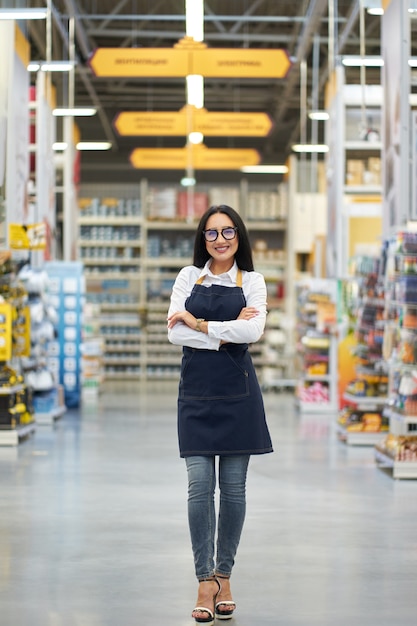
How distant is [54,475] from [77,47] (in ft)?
44.9

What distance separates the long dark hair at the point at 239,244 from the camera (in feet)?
15.0

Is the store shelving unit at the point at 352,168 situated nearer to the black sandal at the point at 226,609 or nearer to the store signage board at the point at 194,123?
the store signage board at the point at 194,123

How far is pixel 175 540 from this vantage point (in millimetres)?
6004

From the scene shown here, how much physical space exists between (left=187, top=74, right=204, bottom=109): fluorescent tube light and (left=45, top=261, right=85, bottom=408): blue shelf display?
270 centimetres

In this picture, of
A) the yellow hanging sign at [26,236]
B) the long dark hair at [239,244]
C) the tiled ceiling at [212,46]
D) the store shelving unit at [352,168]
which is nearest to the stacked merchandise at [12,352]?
the yellow hanging sign at [26,236]

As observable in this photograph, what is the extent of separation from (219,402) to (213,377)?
96mm

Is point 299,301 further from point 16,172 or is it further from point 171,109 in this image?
point 171,109

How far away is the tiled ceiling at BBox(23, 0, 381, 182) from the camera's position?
18.2 meters

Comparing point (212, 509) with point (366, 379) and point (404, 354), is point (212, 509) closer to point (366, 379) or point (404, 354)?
point (404, 354)

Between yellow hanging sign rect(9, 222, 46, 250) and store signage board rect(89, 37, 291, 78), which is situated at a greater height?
store signage board rect(89, 37, 291, 78)

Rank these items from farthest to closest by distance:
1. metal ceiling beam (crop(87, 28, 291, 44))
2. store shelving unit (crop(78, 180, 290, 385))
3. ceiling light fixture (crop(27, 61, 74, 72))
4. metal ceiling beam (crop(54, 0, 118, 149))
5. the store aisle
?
store shelving unit (crop(78, 180, 290, 385)) < metal ceiling beam (crop(87, 28, 291, 44)) < metal ceiling beam (crop(54, 0, 118, 149)) < ceiling light fixture (crop(27, 61, 74, 72)) < the store aisle

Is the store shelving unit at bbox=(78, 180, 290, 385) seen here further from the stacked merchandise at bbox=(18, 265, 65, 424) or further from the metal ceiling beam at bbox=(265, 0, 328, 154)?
the stacked merchandise at bbox=(18, 265, 65, 424)

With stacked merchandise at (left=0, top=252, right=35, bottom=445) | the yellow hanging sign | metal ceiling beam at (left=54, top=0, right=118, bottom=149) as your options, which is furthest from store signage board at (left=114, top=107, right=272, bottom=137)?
stacked merchandise at (left=0, top=252, right=35, bottom=445)

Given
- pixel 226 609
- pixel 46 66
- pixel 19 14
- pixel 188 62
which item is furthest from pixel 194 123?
pixel 226 609
